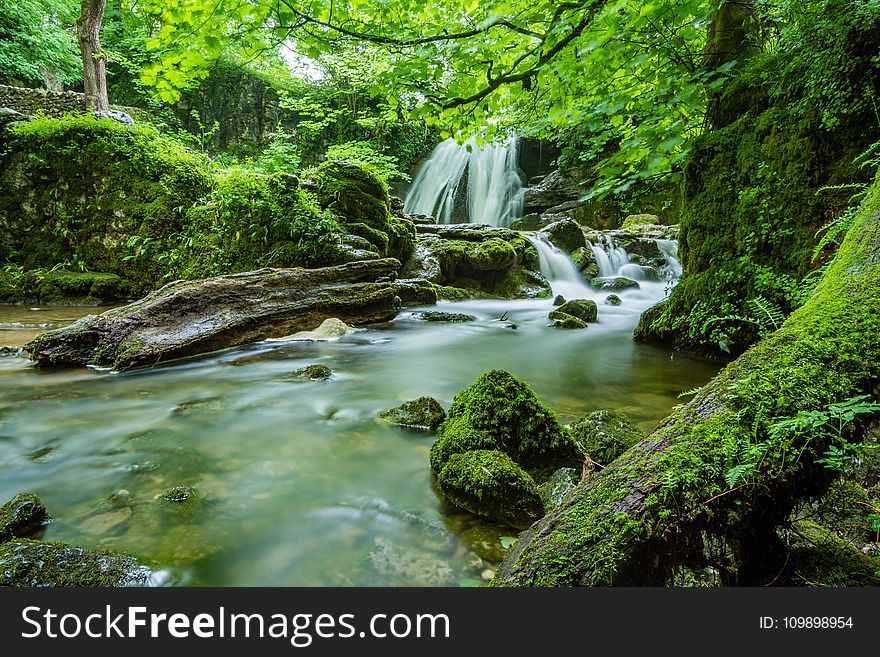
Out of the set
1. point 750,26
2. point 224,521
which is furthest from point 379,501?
point 750,26

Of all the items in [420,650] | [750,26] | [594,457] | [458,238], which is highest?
[750,26]

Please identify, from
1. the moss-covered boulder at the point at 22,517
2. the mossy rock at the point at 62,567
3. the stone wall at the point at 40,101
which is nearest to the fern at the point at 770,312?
the mossy rock at the point at 62,567

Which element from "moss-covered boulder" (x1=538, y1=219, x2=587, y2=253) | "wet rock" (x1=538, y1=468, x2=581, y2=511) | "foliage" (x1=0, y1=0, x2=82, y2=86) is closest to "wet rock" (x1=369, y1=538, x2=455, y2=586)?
"wet rock" (x1=538, y1=468, x2=581, y2=511)

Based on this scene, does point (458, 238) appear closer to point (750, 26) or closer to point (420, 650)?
point (750, 26)

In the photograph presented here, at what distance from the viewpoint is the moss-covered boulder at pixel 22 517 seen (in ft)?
6.49

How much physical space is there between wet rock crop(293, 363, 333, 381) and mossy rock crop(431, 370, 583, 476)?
2596 millimetres

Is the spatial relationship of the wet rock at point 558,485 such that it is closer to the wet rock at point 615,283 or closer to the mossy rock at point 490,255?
the mossy rock at point 490,255

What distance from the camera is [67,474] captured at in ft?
9.07

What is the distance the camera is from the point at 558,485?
7.75ft

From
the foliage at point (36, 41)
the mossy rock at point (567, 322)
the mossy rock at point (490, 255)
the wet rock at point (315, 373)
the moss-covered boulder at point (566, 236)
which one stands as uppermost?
A: the foliage at point (36, 41)

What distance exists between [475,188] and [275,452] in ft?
73.9

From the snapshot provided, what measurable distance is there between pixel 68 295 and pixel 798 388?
12490 mm

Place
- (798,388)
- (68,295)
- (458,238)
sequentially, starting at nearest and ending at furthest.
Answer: (798,388)
(68,295)
(458,238)

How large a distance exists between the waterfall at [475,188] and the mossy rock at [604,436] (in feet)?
65.5
